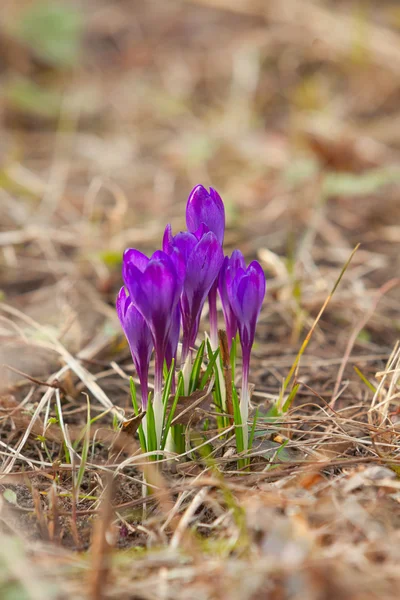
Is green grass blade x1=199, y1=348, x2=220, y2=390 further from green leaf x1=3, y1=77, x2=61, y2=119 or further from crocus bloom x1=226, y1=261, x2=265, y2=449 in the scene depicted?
green leaf x1=3, y1=77, x2=61, y2=119

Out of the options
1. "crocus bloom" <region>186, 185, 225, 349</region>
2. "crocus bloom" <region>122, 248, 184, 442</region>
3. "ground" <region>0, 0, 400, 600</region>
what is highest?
"crocus bloom" <region>186, 185, 225, 349</region>

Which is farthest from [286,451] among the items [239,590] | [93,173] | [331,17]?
[331,17]

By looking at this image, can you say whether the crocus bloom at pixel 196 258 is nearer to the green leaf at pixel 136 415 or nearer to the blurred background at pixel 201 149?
the green leaf at pixel 136 415

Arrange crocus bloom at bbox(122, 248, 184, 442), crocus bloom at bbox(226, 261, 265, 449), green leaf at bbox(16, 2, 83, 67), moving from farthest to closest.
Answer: green leaf at bbox(16, 2, 83, 67) → crocus bloom at bbox(226, 261, 265, 449) → crocus bloom at bbox(122, 248, 184, 442)

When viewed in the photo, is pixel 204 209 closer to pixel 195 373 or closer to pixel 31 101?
pixel 195 373

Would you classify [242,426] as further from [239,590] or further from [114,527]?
[239,590]

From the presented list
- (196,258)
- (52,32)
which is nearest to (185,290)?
(196,258)

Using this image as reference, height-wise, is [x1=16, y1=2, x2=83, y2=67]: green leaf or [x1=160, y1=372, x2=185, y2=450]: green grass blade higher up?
[x1=16, y1=2, x2=83, y2=67]: green leaf

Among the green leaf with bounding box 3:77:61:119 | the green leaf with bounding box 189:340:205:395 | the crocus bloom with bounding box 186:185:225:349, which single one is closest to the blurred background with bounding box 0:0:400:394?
the green leaf with bounding box 3:77:61:119
